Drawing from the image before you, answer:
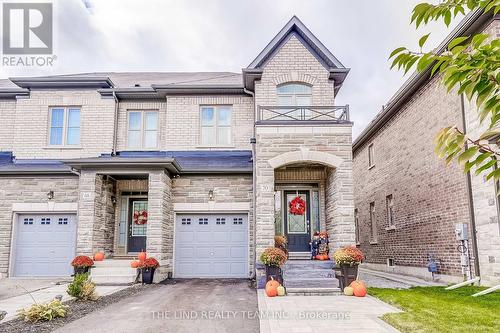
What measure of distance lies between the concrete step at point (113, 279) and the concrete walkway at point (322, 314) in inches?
187

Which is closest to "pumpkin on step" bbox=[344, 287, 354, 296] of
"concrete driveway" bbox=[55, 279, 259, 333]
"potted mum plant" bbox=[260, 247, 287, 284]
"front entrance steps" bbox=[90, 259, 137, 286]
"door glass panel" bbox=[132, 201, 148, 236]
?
"potted mum plant" bbox=[260, 247, 287, 284]

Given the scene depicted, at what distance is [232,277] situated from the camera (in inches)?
560

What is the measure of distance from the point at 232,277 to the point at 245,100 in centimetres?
677

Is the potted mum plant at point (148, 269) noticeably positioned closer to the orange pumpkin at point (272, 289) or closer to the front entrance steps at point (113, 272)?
the front entrance steps at point (113, 272)

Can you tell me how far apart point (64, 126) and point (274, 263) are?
10.3 metres

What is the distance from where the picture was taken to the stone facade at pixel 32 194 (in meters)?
14.4

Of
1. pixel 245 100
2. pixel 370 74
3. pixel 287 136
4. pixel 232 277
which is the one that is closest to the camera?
pixel 287 136

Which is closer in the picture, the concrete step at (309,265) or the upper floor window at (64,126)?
the concrete step at (309,265)

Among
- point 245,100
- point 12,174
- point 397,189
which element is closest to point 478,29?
point 397,189

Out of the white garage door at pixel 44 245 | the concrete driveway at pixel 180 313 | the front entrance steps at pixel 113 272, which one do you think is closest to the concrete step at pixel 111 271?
the front entrance steps at pixel 113 272

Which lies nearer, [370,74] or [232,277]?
[232,277]

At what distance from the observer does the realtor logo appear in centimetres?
1438

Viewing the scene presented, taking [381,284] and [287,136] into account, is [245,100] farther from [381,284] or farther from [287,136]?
[381,284]

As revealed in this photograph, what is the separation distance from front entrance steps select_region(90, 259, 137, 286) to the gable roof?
7704mm
